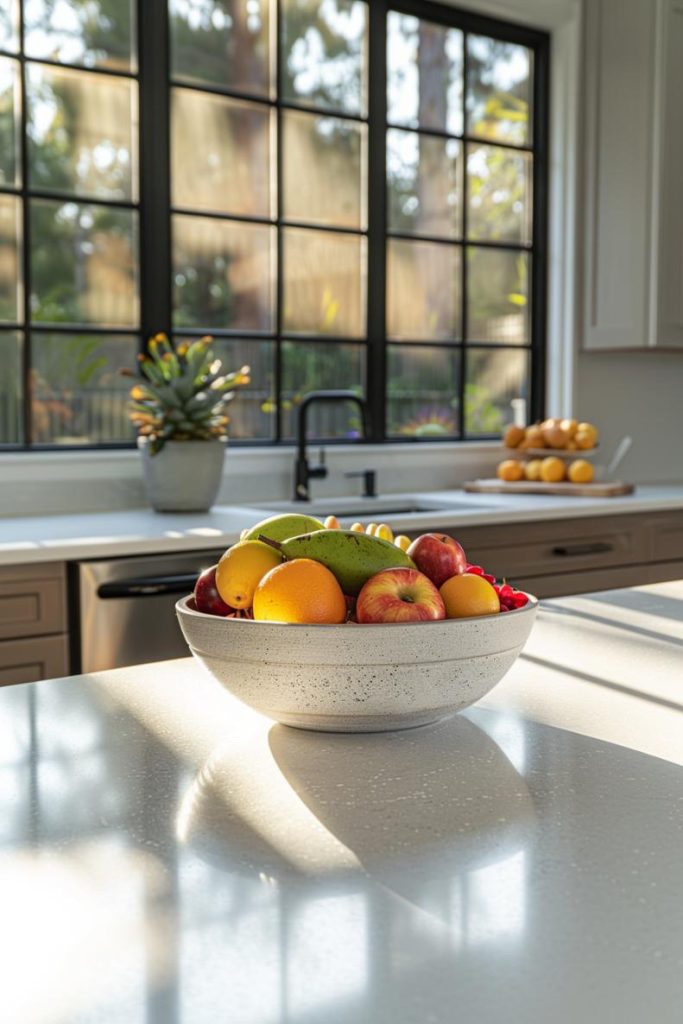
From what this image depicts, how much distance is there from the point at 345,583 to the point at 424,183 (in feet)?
10.9

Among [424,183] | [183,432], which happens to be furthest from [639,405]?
[183,432]

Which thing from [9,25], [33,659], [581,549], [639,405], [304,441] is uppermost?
[9,25]

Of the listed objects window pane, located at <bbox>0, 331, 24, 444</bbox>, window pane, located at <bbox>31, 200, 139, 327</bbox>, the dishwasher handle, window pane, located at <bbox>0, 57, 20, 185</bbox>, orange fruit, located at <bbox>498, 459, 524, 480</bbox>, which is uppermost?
window pane, located at <bbox>0, 57, 20, 185</bbox>

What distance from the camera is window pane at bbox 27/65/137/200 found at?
308 centimetres

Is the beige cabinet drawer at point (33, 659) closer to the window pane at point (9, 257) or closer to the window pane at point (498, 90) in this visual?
the window pane at point (9, 257)

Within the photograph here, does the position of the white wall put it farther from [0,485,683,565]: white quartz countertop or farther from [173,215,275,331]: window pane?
[173,215,275,331]: window pane

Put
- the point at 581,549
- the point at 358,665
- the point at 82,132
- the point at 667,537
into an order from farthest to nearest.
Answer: the point at 667,537, the point at 581,549, the point at 82,132, the point at 358,665

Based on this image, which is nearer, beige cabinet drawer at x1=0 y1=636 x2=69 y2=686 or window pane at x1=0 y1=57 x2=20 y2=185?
beige cabinet drawer at x1=0 y1=636 x2=69 y2=686

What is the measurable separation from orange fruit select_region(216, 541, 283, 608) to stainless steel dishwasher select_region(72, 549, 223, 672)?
56.4 inches

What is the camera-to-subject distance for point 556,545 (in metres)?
3.24

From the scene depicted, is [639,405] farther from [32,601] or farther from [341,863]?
[341,863]

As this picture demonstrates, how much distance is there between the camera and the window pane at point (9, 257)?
9.97 ft

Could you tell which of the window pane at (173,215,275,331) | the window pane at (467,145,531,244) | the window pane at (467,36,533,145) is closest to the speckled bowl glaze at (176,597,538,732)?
the window pane at (173,215,275,331)

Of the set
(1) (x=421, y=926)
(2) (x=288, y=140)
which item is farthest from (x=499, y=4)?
(1) (x=421, y=926)
